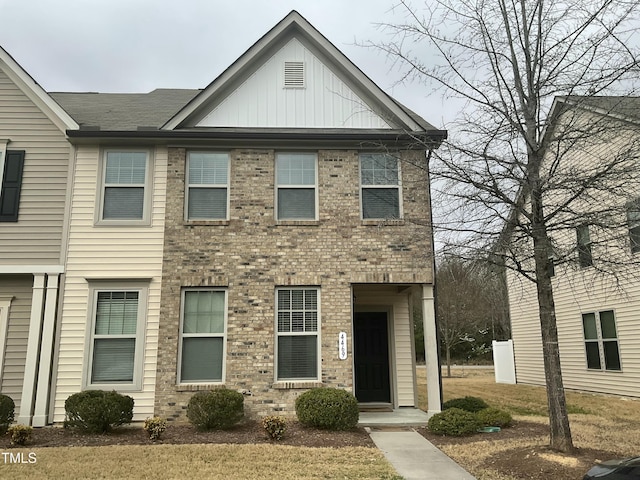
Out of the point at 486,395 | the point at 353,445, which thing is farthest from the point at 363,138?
the point at 486,395

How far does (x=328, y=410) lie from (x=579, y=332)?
36.8 feet

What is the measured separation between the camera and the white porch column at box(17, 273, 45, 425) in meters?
10.4

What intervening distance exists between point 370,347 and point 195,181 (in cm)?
576

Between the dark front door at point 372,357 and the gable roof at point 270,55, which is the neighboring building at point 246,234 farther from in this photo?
the dark front door at point 372,357

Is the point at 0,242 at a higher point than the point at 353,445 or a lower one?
higher

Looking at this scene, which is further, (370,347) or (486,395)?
(486,395)

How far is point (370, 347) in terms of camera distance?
13227 mm

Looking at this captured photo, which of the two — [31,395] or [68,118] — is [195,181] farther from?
[31,395]

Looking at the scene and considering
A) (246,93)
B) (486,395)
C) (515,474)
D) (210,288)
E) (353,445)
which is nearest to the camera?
(515,474)

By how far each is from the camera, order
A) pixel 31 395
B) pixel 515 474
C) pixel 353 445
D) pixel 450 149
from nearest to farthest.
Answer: pixel 515 474 → pixel 450 149 → pixel 353 445 → pixel 31 395

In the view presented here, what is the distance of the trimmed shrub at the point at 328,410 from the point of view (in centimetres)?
970

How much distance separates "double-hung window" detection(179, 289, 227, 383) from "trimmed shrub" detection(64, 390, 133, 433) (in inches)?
53.0

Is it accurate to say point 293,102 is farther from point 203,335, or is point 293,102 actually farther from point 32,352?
point 32,352

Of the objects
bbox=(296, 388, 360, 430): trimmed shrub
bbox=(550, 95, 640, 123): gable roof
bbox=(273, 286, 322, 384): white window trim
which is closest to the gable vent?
bbox=(273, 286, 322, 384): white window trim
